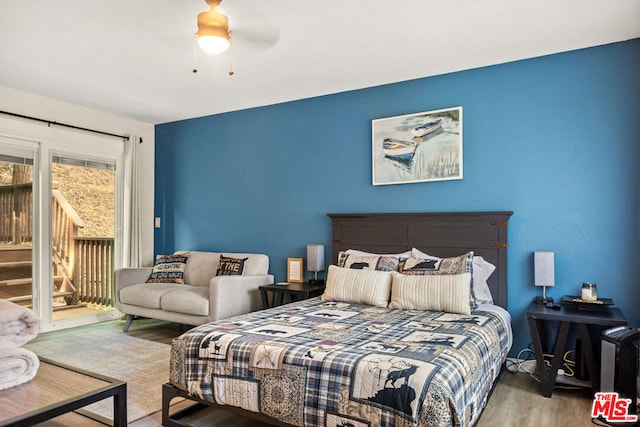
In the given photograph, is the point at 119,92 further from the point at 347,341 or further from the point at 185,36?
the point at 347,341

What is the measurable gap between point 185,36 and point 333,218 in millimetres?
2059

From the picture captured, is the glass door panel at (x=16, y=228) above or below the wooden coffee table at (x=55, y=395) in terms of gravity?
above

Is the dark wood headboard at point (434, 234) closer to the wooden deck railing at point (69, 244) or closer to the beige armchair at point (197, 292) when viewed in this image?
the beige armchair at point (197, 292)

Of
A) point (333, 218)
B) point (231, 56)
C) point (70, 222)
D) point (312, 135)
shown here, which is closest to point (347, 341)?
point (333, 218)

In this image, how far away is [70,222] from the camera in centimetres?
481

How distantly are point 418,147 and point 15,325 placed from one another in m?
3.11

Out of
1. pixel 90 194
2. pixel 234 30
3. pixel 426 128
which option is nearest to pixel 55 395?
pixel 234 30

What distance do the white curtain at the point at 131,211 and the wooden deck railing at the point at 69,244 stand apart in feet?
0.63

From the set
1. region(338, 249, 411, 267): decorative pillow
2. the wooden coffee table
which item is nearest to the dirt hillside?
region(338, 249, 411, 267): decorative pillow

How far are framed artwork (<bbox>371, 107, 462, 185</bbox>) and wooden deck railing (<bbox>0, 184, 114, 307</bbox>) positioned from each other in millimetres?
3361

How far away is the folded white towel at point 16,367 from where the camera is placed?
1802 millimetres

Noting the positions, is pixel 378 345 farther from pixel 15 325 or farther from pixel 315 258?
pixel 315 258

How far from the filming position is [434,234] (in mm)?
3721

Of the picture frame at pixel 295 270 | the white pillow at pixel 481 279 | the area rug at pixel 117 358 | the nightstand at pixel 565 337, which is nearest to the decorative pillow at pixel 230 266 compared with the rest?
the picture frame at pixel 295 270
